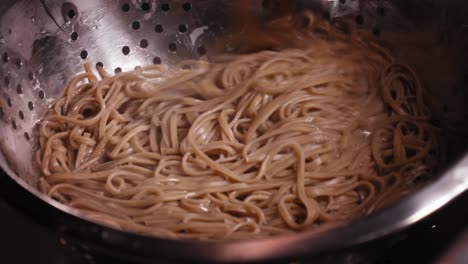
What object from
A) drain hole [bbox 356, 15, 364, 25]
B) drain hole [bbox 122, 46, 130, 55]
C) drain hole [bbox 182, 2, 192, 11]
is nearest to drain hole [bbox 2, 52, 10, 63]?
drain hole [bbox 122, 46, 130, 55]

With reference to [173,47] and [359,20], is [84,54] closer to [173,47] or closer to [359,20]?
[173,47]

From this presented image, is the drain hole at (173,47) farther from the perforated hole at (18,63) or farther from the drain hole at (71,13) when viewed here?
the perforated hole at (18,63)

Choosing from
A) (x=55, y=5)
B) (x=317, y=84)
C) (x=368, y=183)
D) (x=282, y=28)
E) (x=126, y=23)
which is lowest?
(x=368, y=183)

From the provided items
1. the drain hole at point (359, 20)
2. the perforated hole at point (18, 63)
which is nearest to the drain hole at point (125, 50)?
the perforated hole at point (18, 63)

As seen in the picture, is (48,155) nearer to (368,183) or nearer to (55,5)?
(55,5)

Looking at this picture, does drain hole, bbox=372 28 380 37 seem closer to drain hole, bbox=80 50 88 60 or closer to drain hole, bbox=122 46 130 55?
drain hole, bbox=122 46 130 55

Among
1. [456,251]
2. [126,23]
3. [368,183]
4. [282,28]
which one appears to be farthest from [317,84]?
[456,251]
